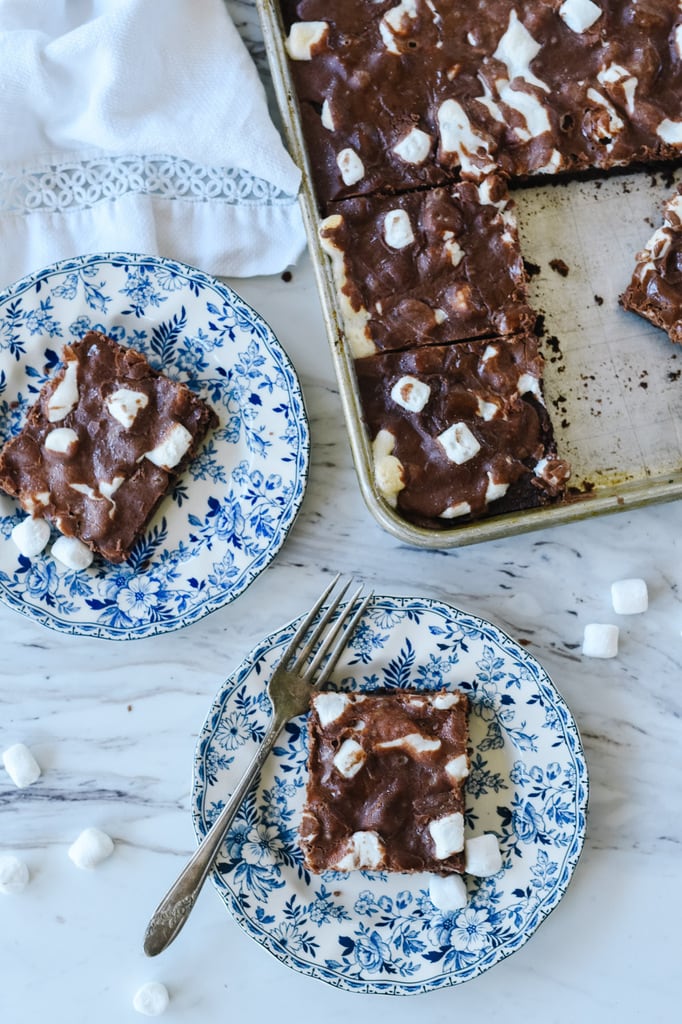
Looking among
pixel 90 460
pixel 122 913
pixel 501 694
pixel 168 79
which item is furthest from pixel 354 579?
pixel 168 79

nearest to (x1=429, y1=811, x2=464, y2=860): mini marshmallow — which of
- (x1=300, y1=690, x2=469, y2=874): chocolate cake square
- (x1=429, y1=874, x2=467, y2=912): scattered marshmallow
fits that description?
(x1=300, y1=690, x2=469, y2=874): chocolate cake square

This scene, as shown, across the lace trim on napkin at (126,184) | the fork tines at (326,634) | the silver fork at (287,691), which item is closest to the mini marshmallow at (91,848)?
the silver fork at (287,691)

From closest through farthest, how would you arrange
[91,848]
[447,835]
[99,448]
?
[447,835] → [99,448] → [91,848]

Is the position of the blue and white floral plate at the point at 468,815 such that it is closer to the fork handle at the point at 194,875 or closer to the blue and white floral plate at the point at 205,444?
the fork handle at the point at 194,875

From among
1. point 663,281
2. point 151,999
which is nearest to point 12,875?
point 151,999

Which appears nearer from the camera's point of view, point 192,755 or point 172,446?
point 172,446

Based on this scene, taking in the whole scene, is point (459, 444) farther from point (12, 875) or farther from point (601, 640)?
point (12, 875)

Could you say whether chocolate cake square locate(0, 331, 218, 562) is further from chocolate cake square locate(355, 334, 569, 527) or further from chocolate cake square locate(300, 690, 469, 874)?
chocolate cake square locate(300, 690, 469, 874)
